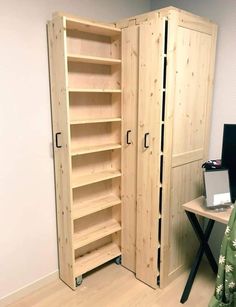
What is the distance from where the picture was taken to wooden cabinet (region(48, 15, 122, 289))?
83.2 inches

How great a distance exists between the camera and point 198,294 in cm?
228

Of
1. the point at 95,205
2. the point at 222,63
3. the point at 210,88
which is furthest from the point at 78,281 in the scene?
the point at 222,63

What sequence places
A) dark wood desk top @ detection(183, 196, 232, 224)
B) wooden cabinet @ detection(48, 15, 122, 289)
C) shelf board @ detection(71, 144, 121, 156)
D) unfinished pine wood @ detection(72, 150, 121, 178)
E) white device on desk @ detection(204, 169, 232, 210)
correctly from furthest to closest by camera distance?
unfinished pine wood @ detection(72, 150, 121, 178)
shelf board @ detection(71, 144, 121, 156)
wooden cabinet @ detection(48, 15, 122, 289)
white device on desk @ detection(204, 169, 232, 210)
dark wood desk top @ detection(183, 196, 232, 224)

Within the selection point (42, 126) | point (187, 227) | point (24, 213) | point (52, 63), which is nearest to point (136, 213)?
point (187, 227)

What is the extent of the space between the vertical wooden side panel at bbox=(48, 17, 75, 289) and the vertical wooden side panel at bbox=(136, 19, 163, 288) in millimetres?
590

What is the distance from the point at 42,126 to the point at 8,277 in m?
1.23

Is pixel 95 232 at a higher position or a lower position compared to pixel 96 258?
higher

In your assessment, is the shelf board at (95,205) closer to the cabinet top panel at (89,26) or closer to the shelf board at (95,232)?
the shelf board at (95,232)

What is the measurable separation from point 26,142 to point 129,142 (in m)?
0.85

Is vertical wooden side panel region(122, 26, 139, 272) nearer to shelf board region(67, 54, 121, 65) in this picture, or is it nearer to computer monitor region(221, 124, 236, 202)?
shelf board region(67, 54, 121, 65)

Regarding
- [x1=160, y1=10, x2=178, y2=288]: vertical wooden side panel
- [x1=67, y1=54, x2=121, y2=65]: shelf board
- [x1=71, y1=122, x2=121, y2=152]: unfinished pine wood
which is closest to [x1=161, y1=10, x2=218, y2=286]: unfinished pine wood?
[x1=160, y1=10, x2=178, y2=288]: vertical wooden side panel

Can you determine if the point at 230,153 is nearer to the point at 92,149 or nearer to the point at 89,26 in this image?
the point at 92,149

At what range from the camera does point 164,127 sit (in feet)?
6.82

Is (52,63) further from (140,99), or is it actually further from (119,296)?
(119,296)
